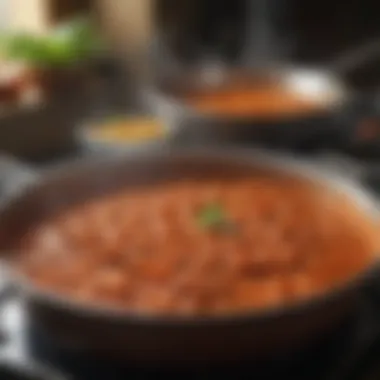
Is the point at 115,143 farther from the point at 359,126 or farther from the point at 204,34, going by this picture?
the point at 204,34

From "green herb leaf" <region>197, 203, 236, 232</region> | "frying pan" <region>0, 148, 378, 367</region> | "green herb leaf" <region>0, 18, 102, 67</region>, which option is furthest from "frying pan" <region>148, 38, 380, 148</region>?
"frying pan" <region>0, 148, 378, 367</region>

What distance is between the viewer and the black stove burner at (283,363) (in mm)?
746

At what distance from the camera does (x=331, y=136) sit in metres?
1.18

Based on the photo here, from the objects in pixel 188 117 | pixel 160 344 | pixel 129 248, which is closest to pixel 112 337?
pixel 160 344

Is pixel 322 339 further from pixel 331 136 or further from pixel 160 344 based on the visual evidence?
pixel 331 136

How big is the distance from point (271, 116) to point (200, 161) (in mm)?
142

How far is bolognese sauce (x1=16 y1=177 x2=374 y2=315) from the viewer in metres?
0.78

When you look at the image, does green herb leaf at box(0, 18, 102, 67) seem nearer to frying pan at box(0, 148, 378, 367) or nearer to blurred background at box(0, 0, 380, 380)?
blurred background at box(0, 0, 380, 380)

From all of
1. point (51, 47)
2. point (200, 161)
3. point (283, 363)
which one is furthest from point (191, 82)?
point (283, 363)

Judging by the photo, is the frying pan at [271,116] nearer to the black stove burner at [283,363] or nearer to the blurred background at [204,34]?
the blurred background at [204,34]

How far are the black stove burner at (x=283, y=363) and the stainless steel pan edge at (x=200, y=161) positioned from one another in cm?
6

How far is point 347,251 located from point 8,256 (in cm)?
29

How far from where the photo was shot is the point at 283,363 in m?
0.76

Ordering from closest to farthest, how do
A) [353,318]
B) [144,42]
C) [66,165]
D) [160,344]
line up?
[160,344], [353,318], [66,165], [144,42]
